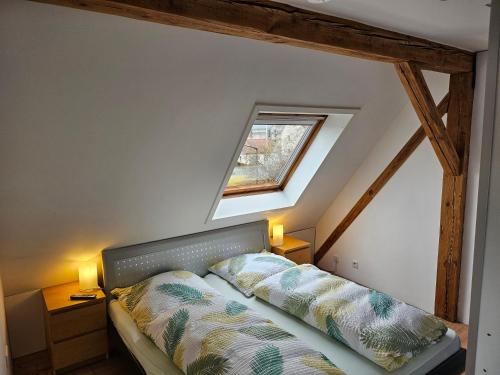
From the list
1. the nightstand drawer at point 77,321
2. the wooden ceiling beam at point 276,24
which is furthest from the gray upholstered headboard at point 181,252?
the wooden ceiling beam at point 276,24

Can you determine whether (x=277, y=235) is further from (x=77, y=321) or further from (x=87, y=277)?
(x=77, y=321)

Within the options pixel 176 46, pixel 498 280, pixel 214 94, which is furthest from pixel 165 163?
pixel 498 280

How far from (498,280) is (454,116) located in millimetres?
2765

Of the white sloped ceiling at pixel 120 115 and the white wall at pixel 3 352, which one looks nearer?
the white sloped ceiling at pixel 120 115

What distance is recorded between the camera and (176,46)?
1703 mm

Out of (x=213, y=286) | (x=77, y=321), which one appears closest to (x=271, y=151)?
(x=213, y=286)

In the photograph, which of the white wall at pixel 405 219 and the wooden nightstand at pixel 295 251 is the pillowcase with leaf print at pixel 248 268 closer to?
the wooden nightstand at pixel 295 251

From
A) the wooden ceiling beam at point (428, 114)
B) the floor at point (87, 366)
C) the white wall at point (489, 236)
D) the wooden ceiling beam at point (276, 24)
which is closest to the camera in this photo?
the white wall at point (489, 236)

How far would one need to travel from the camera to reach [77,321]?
2.43 m

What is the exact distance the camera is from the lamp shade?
8.41 ft

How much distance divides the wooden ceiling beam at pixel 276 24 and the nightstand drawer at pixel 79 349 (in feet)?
6.97

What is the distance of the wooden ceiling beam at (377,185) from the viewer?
320cm

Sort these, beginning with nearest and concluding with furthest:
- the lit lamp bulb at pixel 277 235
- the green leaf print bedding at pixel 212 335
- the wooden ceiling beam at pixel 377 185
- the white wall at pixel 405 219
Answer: the green leaf print bedding at pixel 212 335, the white wall at pixel 405 219, the wooden ceiling beam at pixel 377 185, the lit lamp bulb at pixel 277 235

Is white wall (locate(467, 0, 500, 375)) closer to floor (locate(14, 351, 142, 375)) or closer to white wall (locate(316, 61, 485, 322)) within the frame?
floor (locate(14, 351, 142, 375))
